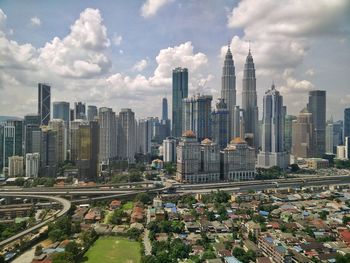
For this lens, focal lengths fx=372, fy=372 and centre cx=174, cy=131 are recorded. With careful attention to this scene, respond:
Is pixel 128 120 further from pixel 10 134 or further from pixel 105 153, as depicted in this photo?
pixel 10 134

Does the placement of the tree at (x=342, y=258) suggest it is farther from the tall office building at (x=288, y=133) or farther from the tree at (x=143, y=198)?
the tall office building at (x=288, y=133)

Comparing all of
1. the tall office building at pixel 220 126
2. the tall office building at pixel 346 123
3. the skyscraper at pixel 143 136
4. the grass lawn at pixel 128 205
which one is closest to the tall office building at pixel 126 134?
the skyscraper at pixel 143 136

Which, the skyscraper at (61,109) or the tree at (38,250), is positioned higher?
the skyscraper at (61,109)

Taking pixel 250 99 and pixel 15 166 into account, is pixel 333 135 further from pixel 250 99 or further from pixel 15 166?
pixel 15 166

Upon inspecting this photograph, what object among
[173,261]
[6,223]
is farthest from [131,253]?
[6,223]

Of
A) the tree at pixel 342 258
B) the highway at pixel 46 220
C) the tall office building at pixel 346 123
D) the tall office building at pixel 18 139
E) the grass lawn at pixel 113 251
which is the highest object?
the tall office building at pixel 346 123

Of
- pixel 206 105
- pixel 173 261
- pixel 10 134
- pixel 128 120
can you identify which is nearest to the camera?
pixel 173 261
